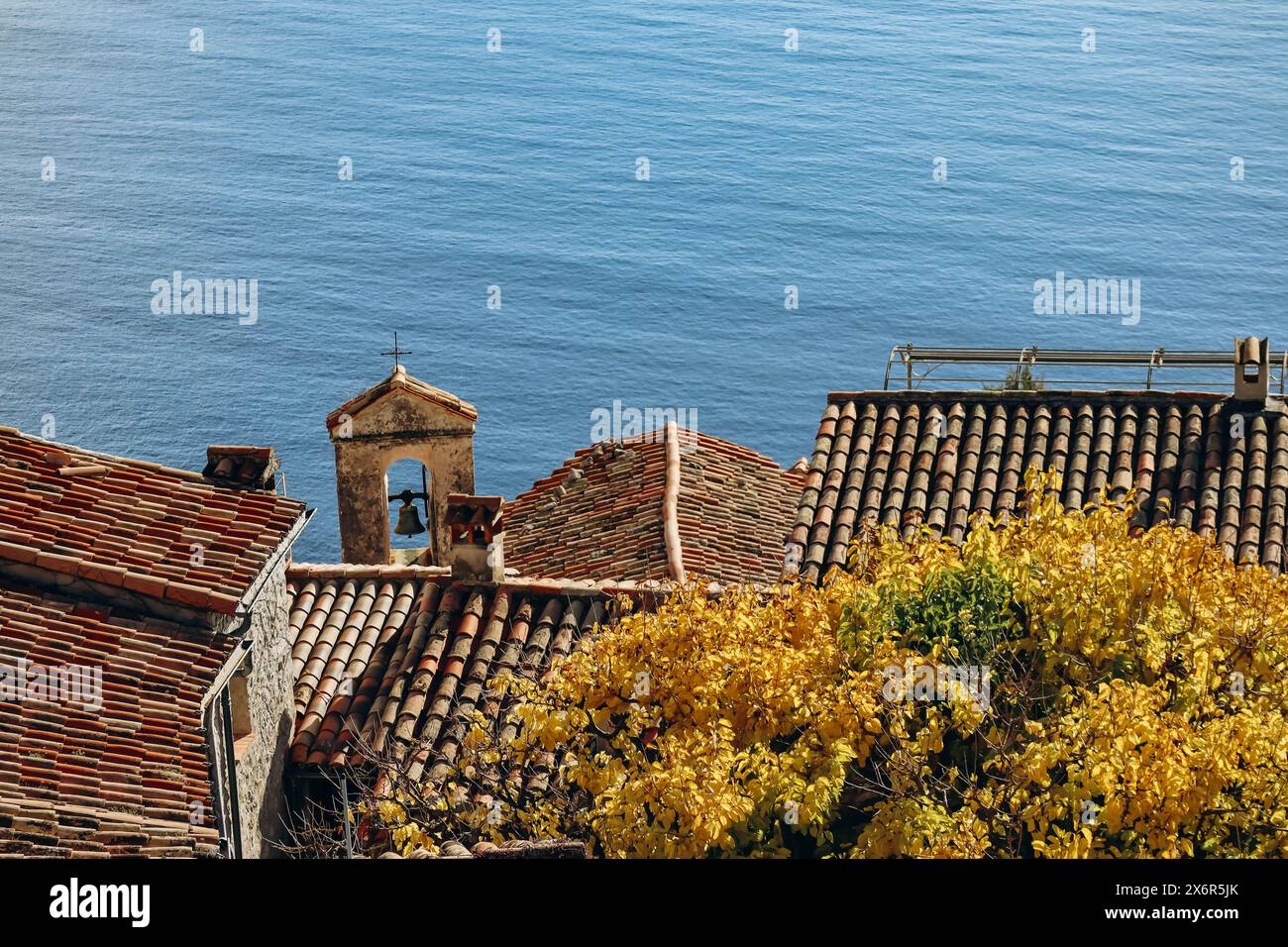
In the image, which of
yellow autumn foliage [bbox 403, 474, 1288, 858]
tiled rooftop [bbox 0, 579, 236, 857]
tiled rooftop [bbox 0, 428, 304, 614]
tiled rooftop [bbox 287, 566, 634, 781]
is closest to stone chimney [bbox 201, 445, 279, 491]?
tiled rooftop [bbox 0, 428, 304, 614]

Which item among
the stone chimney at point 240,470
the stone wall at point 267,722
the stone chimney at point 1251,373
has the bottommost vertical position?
the stone wall at point 267,722

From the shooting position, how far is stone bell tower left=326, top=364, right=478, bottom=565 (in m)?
28.4

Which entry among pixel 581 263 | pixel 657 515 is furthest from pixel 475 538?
pixel 581 263

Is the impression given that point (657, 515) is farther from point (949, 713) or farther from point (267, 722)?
point (949, 713)

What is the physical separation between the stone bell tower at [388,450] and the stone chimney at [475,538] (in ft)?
8.25

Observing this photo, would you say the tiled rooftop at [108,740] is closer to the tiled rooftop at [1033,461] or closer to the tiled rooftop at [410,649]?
the tiled rooftop at [410,649]

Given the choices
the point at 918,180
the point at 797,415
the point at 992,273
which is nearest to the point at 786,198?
the point at 918,180

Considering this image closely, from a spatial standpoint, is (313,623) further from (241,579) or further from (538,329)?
(538,329)

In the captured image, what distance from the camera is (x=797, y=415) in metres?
123

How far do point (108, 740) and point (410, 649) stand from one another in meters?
7.74

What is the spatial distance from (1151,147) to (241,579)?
608 feet

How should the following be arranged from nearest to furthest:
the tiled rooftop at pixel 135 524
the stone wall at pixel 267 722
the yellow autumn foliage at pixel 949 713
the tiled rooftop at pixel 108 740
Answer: the yellow autumn foliage at pixel 949 713 < the tiled rooftop at pixel 108 740 < the tiled rooftop at pixel 135 524 < the stone wall at pixel 267 722

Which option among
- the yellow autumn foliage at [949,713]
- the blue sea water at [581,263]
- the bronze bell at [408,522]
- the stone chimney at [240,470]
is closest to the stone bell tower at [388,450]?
the bronze bell at [408,522]

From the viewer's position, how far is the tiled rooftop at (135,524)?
19516mm
